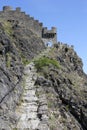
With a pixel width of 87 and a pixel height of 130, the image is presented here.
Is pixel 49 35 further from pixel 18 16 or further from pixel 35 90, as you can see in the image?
pixel 35 90

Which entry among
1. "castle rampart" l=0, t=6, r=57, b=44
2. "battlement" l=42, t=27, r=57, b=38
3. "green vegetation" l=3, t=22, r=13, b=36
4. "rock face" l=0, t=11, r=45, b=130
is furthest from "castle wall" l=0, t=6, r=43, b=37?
"rock face" l=0, t=11, r=45, b=130

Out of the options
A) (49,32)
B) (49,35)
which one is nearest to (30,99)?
(49,35)

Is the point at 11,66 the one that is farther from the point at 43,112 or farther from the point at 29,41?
the point at 29,41

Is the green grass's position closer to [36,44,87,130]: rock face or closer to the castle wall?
[36,44,87,130]: rock face

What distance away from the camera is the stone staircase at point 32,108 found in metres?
29.8

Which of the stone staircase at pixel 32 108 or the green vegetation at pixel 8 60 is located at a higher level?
the green vegetation at pixel 8 60

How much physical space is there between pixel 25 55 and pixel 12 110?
47.8 feet

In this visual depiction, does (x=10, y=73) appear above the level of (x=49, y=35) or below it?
below

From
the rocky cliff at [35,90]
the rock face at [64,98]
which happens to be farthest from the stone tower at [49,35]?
the rock face at [64,98]

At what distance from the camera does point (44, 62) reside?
137 feet

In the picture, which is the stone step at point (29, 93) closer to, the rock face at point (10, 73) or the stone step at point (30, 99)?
the rock face at point (10, 73)

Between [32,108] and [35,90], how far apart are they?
3.73 metres

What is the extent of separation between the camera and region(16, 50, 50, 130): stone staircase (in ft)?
97.7

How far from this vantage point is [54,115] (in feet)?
109
